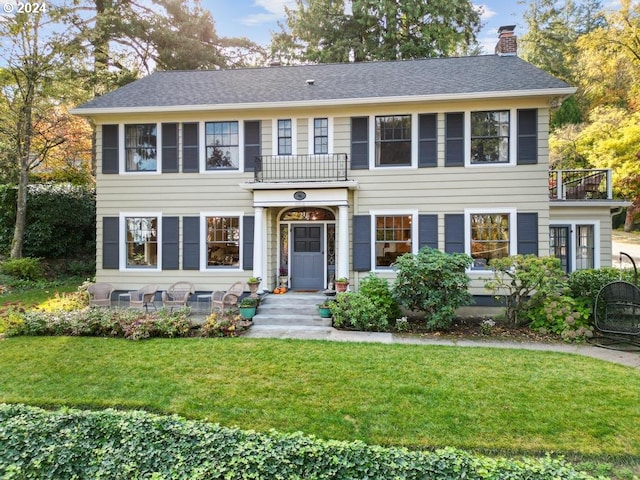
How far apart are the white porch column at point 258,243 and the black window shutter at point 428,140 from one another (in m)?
4.58

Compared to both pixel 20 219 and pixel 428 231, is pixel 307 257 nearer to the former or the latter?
pixel 428 231

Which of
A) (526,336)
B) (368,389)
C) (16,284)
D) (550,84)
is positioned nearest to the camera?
(368,389)

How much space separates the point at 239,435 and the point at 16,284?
41.0ft

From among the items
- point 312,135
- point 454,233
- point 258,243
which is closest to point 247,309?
point 258,243

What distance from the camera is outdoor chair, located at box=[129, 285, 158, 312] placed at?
910cm

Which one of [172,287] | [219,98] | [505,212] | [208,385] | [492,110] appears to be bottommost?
[208,385]

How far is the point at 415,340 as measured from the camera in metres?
7.46

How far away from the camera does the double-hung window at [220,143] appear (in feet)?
34.0

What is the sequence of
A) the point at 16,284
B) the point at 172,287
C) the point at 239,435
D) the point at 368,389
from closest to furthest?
1. the point at 239,435
2. the point at 368,389
3. the point at 172,287
4. the point at 16,284

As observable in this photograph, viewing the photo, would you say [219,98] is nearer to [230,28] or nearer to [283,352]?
[283,352]

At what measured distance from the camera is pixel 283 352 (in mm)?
6555

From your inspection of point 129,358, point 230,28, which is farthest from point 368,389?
point 230,28

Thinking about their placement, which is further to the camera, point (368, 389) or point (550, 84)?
point (550, 84)

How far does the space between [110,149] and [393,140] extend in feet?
26.8
